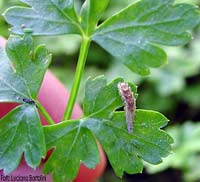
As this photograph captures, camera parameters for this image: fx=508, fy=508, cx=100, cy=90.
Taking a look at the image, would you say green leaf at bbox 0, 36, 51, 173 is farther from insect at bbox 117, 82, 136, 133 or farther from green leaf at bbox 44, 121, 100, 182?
insect at bbox 117, 82, 136, 133

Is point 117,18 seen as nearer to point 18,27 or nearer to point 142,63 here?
point 142,63

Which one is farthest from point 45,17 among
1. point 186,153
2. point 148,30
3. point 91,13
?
point 186,153

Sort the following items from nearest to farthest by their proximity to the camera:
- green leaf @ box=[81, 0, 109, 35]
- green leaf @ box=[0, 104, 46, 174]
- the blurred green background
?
green leaf @ box=[0, 104, 46, 174] < green leaf @ box=[81, 0, 109, 35] < the blurred green background

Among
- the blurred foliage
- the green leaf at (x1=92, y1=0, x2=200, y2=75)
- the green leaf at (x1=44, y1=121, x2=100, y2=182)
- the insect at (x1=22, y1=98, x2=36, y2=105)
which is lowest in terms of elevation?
the blurred foliage

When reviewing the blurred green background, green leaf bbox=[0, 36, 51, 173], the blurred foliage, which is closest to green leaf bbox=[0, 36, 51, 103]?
green leaf bbox=[0, 36, 51, 173]

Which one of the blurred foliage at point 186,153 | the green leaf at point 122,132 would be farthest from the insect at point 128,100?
the blurred foliage at point 186,153

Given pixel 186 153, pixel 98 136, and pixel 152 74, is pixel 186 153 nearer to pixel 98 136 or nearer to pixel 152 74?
pixel 152 74

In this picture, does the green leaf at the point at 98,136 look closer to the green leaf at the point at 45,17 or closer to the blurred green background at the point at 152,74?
the green leaf at the point at 45,17
